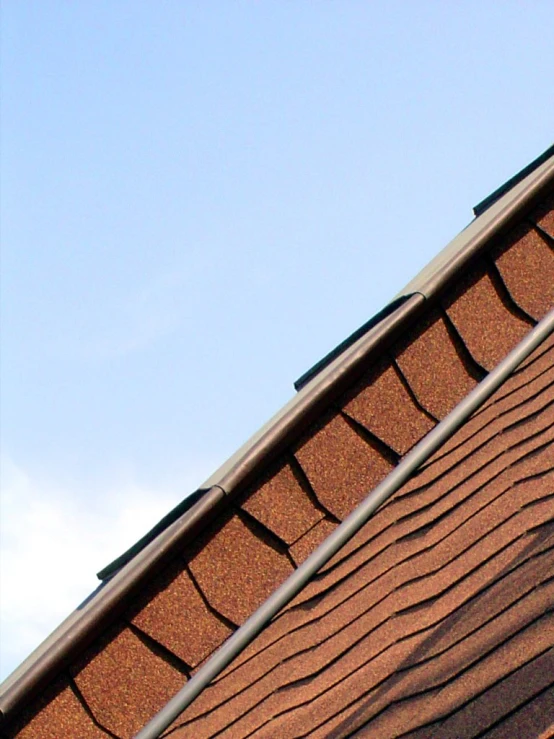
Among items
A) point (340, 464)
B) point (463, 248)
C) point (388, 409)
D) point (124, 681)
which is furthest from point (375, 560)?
point (463, 248)

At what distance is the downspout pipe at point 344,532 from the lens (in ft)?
8.16

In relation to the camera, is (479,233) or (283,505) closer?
(283,505)

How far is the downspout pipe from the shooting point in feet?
8.16

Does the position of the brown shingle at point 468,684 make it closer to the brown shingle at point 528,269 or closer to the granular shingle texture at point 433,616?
the granular shingle texture at point 433,616

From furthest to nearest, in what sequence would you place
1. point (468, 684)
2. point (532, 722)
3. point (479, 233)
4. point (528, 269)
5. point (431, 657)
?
point (528, 269), point (479, 233), point (431, 657), point (468, 684), point (532, 722)

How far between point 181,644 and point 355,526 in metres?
0.59

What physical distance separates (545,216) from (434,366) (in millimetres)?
666

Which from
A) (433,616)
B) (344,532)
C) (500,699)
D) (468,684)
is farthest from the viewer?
(344,532)

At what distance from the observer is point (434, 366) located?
9.83 ft

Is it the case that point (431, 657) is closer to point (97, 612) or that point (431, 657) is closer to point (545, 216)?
point (97, 612)

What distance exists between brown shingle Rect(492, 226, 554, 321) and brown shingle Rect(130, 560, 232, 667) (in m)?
1.35

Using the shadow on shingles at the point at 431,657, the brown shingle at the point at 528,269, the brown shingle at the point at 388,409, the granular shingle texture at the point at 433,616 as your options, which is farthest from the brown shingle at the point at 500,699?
the brown shingle at the point at 528,269

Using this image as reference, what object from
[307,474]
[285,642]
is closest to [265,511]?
[307,474]

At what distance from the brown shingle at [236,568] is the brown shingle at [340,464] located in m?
0.22
